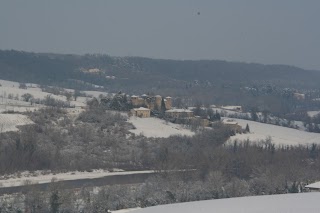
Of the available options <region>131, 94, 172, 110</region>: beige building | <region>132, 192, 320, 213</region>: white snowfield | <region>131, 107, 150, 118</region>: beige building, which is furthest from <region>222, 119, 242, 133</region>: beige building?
<region>132, 192, 320, 213</region>: white snowfield

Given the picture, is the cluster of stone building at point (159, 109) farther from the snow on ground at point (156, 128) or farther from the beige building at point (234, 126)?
the beige building at point (234, 126)

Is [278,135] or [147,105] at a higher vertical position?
[147,105]

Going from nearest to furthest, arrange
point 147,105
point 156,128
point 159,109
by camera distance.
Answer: point 156,128, point 159,109, point 147,105

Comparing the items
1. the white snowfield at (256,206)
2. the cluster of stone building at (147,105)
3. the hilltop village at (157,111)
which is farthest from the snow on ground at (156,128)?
the white snowfield at (256,206)

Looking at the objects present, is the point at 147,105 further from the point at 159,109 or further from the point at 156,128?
the point at 156,128

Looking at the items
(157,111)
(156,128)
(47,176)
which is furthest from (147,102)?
(47,176)

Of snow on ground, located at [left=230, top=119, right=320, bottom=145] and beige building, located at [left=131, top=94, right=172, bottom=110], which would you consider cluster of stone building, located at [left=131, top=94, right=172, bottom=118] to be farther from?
snow on ground, located at [left=230, top=119, right=320, bottom=145]
